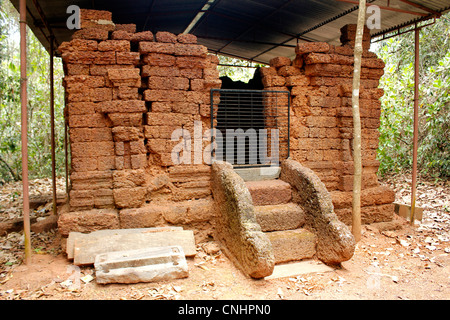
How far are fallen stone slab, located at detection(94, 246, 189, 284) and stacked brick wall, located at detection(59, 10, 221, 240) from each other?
0.87 m

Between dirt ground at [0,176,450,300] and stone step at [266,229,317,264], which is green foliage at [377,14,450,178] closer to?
dirt ground at [0,176,450,300]

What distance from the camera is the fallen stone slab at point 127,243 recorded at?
4.54 m

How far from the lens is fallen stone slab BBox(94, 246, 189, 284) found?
4.15 m

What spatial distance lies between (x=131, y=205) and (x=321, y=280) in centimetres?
311

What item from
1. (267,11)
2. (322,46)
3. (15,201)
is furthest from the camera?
(15,201)

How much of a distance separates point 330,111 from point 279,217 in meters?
2.59

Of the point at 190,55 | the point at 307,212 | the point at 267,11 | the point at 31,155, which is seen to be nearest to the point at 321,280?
the point at 307,212

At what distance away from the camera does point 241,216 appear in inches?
188

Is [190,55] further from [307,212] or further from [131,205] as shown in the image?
[307,212]

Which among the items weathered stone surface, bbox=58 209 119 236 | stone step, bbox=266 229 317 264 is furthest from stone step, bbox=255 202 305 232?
weathered stone surface, bbox=58 209 119 236

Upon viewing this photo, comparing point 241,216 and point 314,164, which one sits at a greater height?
point 314,164

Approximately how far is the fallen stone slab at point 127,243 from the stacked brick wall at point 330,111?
2775mm

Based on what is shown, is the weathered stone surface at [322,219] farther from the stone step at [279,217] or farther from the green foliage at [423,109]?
the green foliage at [423,109]

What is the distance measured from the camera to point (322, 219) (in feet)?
16.9
